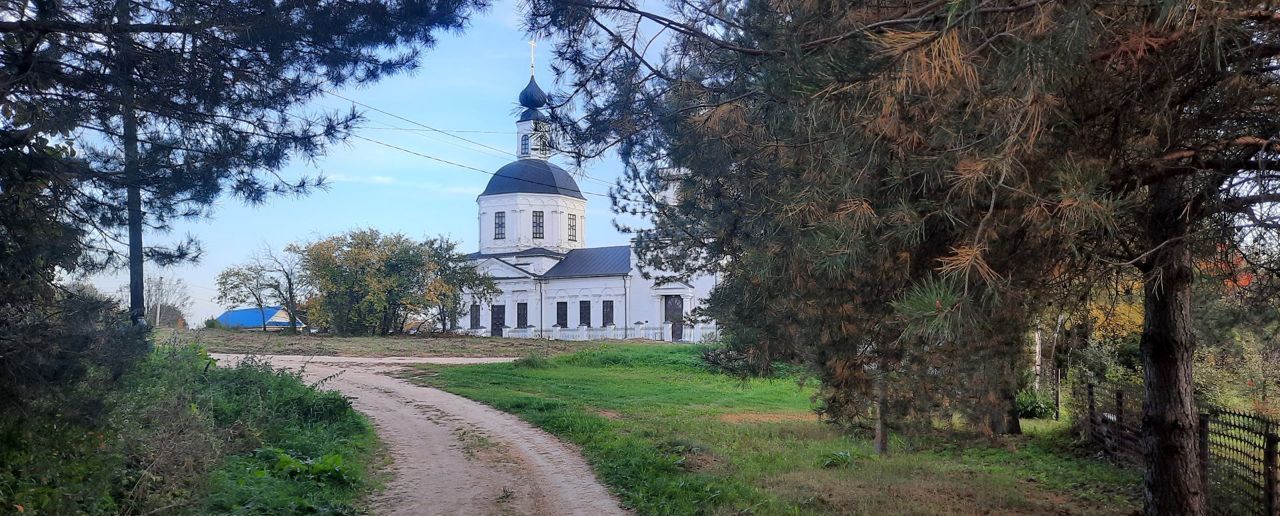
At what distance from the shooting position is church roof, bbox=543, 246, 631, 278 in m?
56.4

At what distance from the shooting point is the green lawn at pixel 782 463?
932 cm

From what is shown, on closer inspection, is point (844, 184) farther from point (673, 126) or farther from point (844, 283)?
point (673, 126)

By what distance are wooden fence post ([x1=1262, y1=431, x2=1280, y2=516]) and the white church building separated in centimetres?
4652

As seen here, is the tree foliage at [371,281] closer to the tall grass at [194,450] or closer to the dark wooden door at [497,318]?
the dark wooden door at [497,318]

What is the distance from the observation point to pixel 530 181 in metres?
58.4

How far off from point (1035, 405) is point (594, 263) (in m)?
41.2

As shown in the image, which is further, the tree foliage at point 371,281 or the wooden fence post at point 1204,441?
the tree foliage at point 371,281

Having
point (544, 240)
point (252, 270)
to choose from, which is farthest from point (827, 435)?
point (544, 240)

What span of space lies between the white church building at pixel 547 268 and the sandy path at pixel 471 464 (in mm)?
37016

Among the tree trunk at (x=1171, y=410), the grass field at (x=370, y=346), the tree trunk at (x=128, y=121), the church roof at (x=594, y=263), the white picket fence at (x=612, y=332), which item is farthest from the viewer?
the church roof at (x=594, y=263)

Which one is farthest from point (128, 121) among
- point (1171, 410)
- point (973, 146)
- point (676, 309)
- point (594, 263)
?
point (594, 263)

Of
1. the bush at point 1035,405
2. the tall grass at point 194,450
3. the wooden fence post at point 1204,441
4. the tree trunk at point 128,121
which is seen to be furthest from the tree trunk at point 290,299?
the wooden fence post at point 1204,441

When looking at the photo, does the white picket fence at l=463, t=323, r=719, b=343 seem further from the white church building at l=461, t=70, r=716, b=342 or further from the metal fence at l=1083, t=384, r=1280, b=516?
the metal fence at l=1083, t=384, r=1280, b=516

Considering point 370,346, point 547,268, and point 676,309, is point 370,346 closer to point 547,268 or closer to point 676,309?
point 676,309
